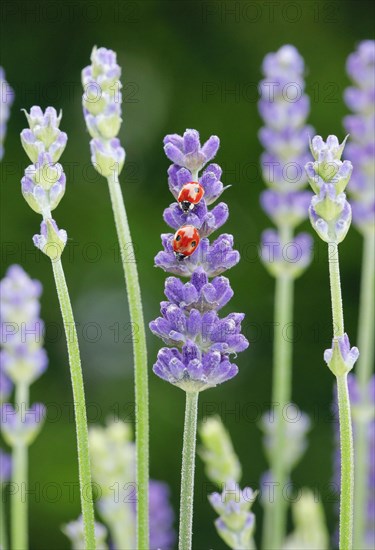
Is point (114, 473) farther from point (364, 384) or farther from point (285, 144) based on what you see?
point (285, 144)

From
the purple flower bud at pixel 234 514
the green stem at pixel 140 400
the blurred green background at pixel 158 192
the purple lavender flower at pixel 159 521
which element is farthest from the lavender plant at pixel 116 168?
the blurred green background at pixel 158 192

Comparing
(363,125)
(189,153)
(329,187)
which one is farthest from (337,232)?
(363,125)

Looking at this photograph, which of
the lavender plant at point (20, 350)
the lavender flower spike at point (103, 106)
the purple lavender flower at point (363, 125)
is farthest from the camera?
the purple lavender flower at point (363, 125)

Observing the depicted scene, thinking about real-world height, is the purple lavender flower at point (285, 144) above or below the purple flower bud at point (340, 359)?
above

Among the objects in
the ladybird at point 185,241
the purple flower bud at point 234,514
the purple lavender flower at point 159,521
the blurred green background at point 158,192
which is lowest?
the purple flower bud at point 234,514

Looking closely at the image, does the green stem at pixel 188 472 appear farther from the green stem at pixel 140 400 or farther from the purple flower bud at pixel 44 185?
the purple flower bud at pixel 44 185

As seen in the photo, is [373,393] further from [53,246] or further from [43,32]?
[43,32]

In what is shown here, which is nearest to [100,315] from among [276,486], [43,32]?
[43,32]
